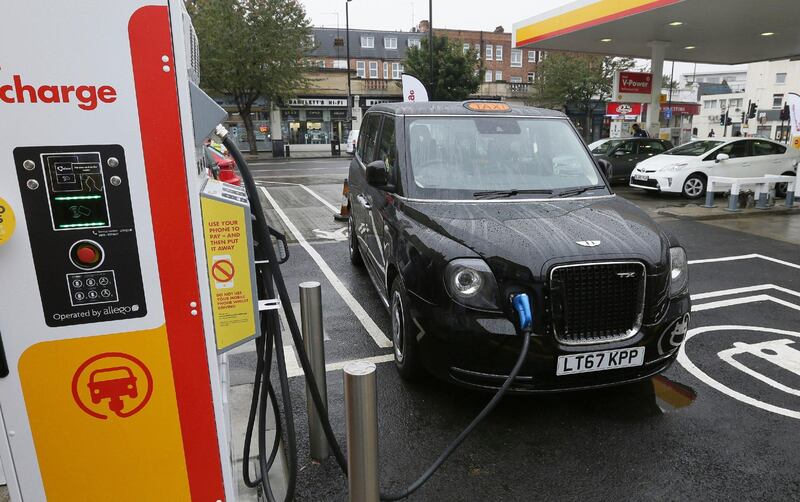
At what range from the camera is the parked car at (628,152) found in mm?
16156

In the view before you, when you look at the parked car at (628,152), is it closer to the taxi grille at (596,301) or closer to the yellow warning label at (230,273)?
the taxi grille at (596,301)

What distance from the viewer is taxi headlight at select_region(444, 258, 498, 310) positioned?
3.07m

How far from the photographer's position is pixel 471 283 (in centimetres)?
310

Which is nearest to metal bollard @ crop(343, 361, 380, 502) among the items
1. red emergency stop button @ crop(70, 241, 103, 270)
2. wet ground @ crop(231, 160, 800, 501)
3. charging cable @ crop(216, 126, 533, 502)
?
charging cable @ crop(216, 126, 533, 502)

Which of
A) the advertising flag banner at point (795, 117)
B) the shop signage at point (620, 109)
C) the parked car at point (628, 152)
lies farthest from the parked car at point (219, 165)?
the shop signage at point (620, 109)

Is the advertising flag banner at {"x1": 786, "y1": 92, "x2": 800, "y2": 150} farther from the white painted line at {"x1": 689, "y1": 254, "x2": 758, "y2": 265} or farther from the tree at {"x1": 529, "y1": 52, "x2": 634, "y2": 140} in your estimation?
the tree at {"x1": 529, "y1": 52, "x2": 634, "y2": 140}

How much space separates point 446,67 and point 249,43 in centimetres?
1352

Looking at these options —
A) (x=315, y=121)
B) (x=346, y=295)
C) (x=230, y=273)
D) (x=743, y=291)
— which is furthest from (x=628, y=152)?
(x=315, y=121)

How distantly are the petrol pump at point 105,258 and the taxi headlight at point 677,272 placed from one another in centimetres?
270

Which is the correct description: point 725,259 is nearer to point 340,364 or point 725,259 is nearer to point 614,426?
point 614,426

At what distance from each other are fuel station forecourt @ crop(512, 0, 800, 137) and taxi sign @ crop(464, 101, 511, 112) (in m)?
9.87

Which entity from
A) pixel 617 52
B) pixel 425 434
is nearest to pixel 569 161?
pixel 425 434

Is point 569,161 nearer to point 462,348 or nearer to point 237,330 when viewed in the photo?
point 462,348

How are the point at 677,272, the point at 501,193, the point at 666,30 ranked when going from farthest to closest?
the point at 666,30, the point at 501,193, the point at 677,272
